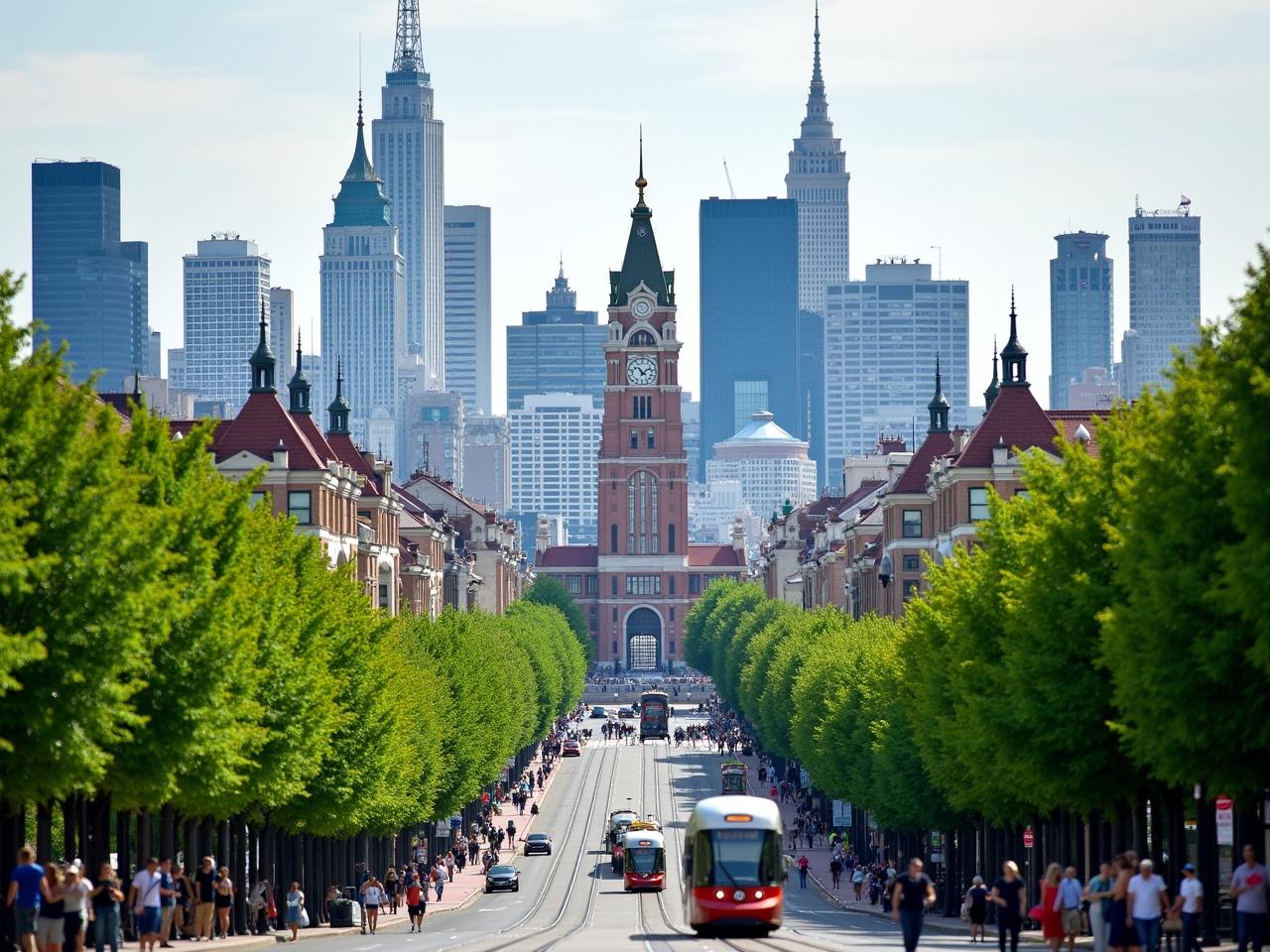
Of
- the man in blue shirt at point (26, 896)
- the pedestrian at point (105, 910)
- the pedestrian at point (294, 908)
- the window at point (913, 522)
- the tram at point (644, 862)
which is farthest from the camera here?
the window at point (913, 522)

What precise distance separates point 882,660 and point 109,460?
57.0 metres

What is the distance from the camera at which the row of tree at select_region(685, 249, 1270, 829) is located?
147 ft

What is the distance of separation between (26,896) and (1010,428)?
283 ft

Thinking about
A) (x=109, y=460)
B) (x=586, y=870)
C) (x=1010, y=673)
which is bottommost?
(x=586, y=870)

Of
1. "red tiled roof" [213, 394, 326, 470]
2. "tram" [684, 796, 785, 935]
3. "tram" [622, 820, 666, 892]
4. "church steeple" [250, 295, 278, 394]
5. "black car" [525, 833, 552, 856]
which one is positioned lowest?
"black car" [525, 833, 552, 856]

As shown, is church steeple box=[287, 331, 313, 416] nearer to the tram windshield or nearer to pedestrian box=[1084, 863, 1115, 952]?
the tram windshield

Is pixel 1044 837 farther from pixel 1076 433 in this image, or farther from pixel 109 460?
pixel 109 460

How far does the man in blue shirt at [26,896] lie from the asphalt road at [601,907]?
12.8m

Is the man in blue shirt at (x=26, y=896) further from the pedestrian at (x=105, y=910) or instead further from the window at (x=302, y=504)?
the window at (x=302, y=504)

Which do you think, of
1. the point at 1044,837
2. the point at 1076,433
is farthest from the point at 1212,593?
the point at 1076,433

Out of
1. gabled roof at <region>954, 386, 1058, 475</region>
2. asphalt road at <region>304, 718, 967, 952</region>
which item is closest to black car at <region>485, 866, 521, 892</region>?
asphalt road at <region>304, 718, 967, 952</region>

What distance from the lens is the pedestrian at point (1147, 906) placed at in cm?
4600

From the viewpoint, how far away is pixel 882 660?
104 metres

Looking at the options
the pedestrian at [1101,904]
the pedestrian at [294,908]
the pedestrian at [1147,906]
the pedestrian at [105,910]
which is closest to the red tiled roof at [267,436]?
the pedestrian at [294,908]
